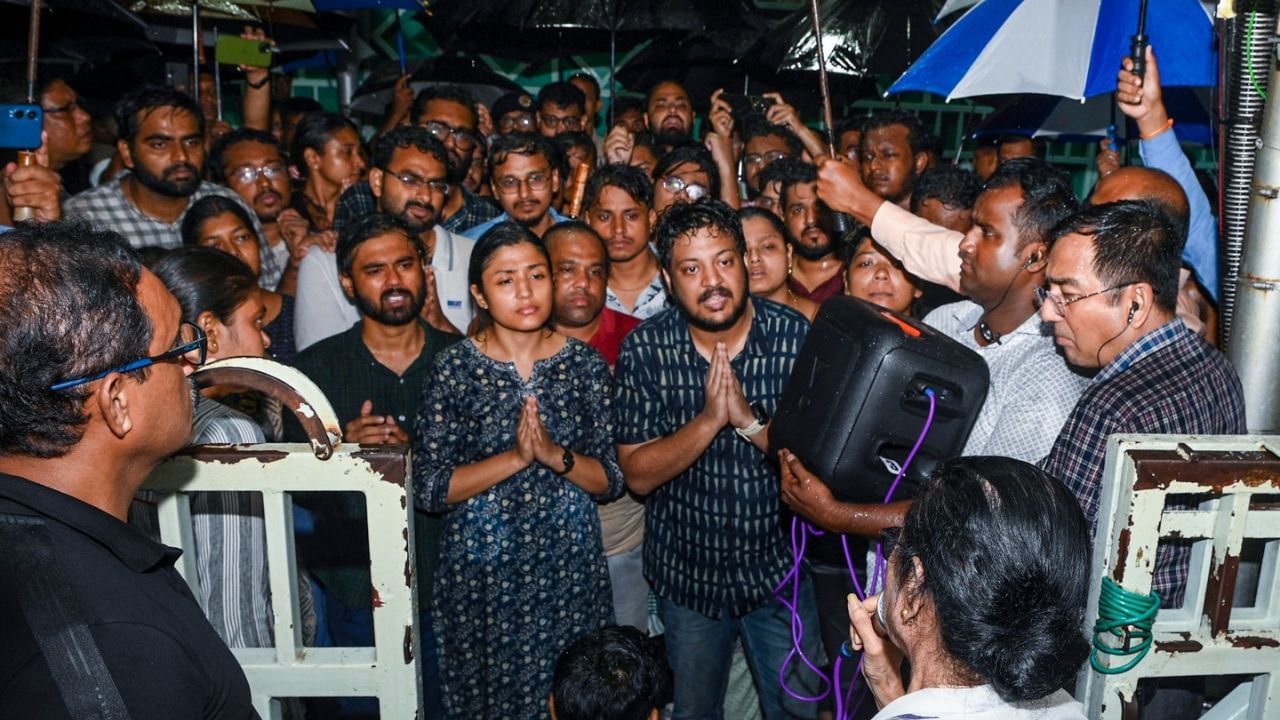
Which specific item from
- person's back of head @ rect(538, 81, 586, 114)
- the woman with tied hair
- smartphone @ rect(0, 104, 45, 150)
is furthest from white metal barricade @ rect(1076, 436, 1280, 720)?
person's back of head @ rect(538, 81, 586, 114)

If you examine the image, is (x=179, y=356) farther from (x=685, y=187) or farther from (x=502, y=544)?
(x=685, y=187)

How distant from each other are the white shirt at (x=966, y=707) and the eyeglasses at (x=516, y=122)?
226 inches

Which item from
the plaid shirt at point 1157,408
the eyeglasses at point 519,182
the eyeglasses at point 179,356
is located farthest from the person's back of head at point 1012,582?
the eyeglasses at point 519,182

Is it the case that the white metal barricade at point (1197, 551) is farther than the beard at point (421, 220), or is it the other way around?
the beard at point (421, 220)

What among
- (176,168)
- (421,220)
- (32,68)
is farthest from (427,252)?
(32,68)

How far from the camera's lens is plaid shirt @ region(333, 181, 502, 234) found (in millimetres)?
5020

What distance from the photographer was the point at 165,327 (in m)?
1.64

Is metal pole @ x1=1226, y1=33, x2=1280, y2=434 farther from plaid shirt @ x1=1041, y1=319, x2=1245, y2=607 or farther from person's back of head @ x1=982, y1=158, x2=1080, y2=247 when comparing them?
person's back of head @ x1=982, y1=158, x2=1080, y2=247

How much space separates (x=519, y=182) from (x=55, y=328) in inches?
135

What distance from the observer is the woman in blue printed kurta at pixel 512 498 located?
3164mm

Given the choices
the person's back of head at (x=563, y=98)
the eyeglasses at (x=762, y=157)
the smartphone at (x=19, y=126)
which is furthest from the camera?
the person's back of head at (x=563, y=98)

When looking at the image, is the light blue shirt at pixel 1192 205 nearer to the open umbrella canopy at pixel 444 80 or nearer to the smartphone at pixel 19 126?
the smartphone at pixel 19 126

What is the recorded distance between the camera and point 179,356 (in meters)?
1.67

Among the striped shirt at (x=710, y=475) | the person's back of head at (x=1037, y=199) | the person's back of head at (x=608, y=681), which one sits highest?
the person's back of head at (x=1037, y=199)
